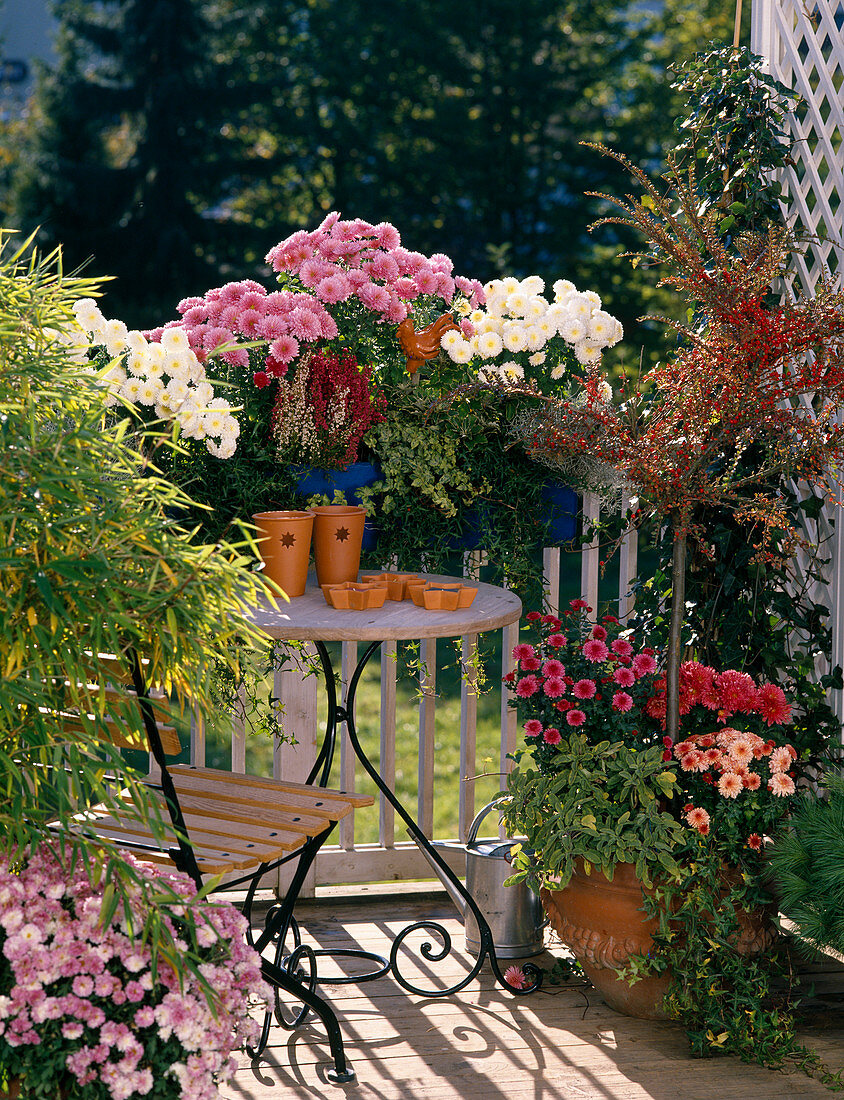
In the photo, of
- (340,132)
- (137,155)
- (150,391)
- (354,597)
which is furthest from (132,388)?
(137,155)

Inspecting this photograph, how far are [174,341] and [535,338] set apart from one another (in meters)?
0.88

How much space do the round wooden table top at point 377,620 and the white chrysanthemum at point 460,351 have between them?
0.62 meters

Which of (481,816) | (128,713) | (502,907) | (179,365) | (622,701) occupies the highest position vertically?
(179,365)

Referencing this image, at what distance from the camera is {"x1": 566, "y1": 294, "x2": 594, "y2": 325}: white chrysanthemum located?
9.60ft

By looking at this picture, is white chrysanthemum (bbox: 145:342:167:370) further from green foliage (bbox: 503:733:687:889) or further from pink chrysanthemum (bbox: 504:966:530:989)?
pink chrysanthemum (bbox: 504:966:530:989)

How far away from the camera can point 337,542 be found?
2.56 metres

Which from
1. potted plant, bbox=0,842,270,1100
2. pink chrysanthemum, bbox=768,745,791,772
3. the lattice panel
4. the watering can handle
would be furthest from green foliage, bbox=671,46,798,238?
potted plant, bbox=0,842,270,1100

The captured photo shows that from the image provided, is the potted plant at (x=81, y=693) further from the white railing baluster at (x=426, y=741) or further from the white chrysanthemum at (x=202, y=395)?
the white railing baluster at (x=426, y=741)

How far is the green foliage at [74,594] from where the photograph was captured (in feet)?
4.95

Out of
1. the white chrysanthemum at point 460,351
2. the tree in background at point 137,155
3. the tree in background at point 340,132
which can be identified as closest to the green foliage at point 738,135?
the white chrysanthemum at point 460,351

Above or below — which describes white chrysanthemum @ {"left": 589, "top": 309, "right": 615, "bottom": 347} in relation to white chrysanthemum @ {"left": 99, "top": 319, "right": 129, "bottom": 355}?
above

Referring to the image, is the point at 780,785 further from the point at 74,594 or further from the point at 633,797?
the point at 74,594

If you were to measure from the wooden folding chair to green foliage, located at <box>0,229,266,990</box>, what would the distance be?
0.15 metres

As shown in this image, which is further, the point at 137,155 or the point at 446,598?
the point at 137,155
